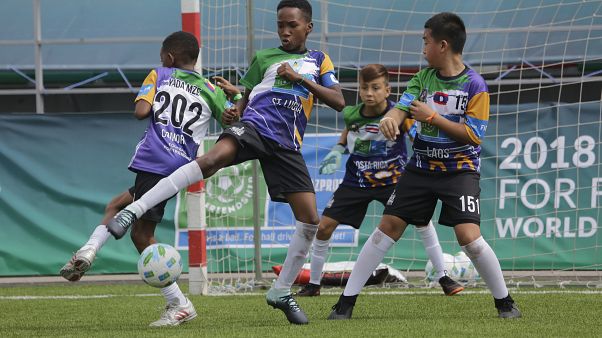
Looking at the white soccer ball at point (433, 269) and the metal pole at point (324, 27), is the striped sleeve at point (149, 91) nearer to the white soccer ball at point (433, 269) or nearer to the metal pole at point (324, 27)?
the white soccer ball at point (433, 269)

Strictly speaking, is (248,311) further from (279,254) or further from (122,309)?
(279,254)

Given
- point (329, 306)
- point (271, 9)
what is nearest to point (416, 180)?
point (329, 306)

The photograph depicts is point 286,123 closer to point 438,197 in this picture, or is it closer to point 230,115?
point 230,115

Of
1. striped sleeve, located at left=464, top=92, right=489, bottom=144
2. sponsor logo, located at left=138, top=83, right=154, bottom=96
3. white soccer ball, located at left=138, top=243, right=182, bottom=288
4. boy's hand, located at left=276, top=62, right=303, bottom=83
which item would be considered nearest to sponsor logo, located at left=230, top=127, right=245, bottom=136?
boy's hand, located at left=276, top=62, right=303, bottom=83

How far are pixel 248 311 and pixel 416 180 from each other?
1.75 meters

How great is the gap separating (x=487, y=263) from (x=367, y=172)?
268 cm

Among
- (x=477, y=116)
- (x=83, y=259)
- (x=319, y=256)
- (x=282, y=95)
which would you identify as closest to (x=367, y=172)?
(x=319, y=256)

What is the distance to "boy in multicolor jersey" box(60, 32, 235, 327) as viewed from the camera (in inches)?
257

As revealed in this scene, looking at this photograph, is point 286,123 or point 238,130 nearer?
point 238,130

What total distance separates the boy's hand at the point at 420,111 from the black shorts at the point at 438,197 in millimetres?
443

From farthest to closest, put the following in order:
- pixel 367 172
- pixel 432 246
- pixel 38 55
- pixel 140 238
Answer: pixel 38 55 < pixel 367 172 < pixel 432 246 < pixel 140 238

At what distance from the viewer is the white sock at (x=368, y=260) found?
21.7 ft

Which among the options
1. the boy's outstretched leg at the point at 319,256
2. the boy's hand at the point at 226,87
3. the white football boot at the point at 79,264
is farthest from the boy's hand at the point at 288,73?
the boy's outstretched leg at the point at 319,256

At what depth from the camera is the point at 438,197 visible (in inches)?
256
